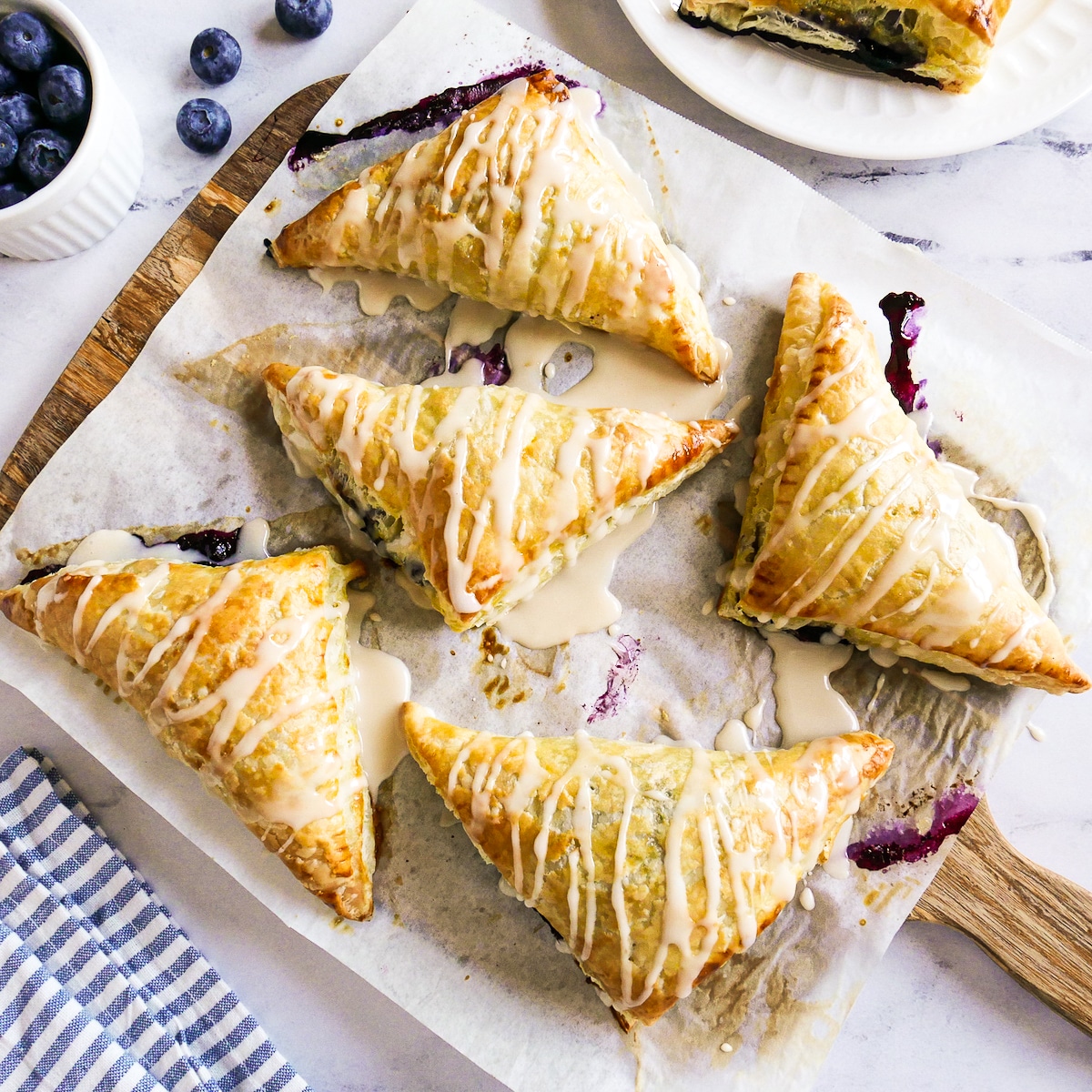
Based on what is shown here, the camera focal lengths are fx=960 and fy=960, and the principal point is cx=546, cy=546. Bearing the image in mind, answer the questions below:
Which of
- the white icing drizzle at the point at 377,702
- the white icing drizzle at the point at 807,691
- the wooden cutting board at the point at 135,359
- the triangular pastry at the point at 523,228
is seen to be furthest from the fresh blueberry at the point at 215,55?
the white icing drizzle at the point at 807,691

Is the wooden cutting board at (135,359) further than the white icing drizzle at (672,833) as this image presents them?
Yes

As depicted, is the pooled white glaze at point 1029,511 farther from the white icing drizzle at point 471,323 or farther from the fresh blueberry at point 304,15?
the fresh blueberry at point 304,15

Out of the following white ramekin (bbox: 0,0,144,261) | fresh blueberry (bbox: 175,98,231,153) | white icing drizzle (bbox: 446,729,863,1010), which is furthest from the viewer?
fresh blueberry (bbox: 175,98,231,153)

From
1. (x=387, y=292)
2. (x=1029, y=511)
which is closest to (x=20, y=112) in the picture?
(x=387, y=292)

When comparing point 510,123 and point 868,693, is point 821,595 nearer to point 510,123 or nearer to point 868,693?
point 868,693

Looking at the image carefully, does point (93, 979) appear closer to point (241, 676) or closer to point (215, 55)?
point (241, 676)

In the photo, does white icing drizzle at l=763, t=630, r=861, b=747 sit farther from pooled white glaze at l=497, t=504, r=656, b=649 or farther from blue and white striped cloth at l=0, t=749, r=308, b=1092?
blue and white striped cloth at l=0, t=749, r=308, b=1092

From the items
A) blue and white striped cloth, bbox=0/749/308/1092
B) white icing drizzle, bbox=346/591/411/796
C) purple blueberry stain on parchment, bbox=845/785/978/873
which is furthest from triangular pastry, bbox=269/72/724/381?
blue and white striped cloth, bbox=0/749/308/1092
